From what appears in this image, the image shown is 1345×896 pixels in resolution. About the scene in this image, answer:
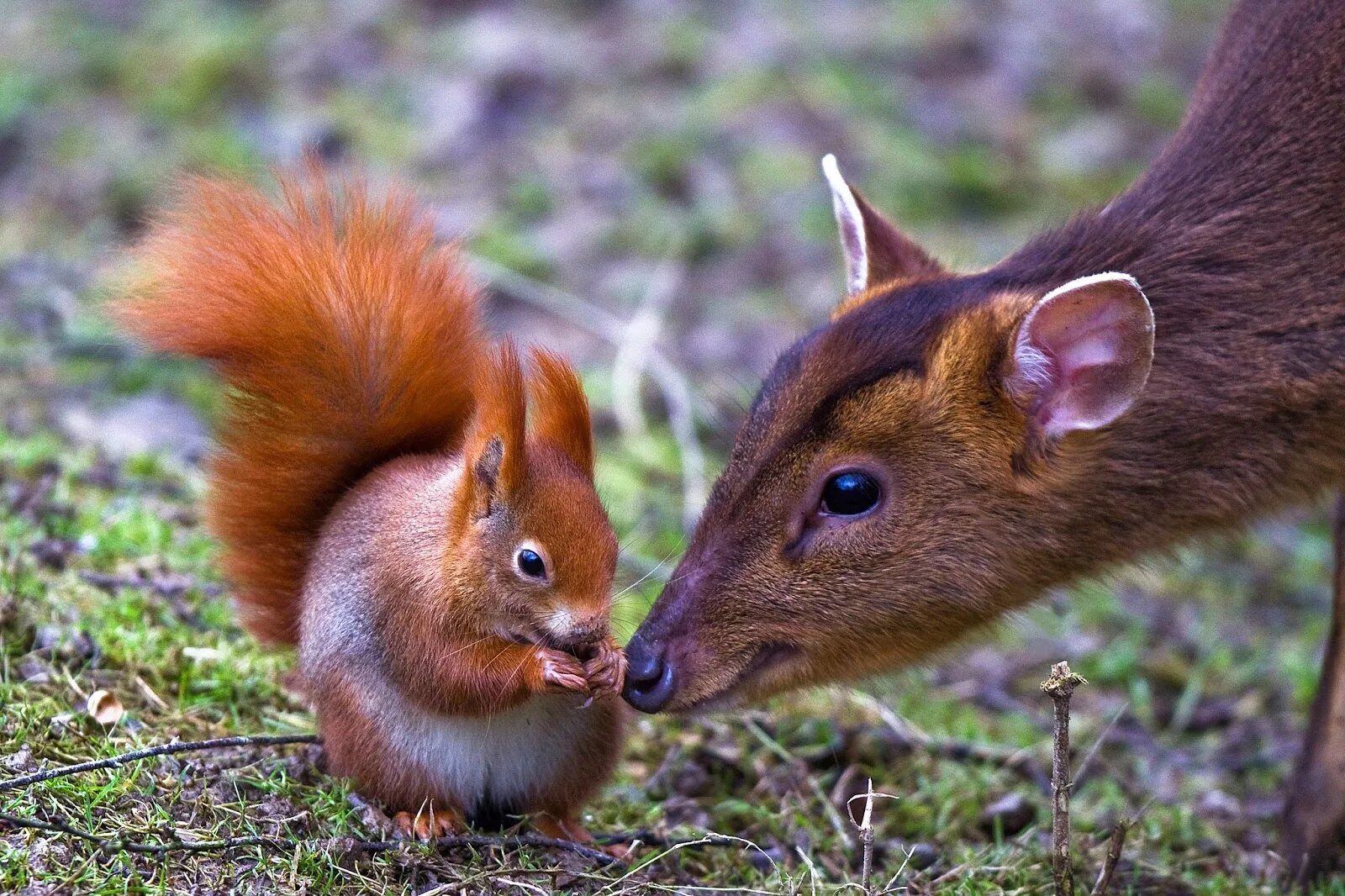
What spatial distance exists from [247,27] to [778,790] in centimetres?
810

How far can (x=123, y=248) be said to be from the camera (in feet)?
14.1

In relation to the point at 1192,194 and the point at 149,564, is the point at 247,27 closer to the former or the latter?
the point at 149,564

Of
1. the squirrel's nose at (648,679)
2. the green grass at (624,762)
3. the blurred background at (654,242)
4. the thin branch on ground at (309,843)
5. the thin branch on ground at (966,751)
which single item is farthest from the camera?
the thin branch on ground at (966,751)

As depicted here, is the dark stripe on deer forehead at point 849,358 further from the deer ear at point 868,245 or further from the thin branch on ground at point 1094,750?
the thin branch on ground at point 1094,750

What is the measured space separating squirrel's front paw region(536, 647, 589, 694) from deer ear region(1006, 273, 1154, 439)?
1.46m

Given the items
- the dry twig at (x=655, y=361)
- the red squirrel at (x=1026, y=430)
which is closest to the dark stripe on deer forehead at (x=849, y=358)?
the red squirrel at (x=1026, y=430)

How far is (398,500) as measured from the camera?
418 centimetres

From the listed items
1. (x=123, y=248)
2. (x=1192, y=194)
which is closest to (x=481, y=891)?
(x=123, y=248)

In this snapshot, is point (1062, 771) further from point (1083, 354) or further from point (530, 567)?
point (530, 567)

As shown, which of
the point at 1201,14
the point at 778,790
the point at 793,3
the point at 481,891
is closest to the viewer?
the point at 481,891

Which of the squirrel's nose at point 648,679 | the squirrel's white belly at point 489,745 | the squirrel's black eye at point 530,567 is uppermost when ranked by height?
the squirrel's black eye at point 530,567

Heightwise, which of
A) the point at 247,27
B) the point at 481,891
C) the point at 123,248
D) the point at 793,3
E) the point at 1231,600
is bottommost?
the point at 481,891

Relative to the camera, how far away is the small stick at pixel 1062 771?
367cm

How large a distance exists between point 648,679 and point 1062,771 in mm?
1105
